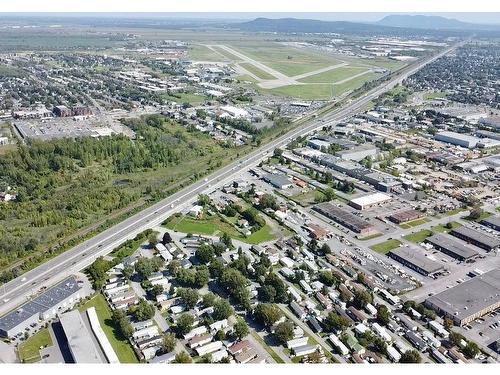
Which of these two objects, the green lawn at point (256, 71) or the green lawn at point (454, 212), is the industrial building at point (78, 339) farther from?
the green lawn at point (256, 71)

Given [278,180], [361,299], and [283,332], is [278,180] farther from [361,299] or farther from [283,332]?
[283,332]

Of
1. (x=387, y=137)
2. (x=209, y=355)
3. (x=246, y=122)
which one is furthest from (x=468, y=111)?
(x=209, y=355)

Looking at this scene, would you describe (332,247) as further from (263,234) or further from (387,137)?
(387,137)

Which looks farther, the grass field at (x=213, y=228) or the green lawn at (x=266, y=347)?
the grass field at (x=213, y=228)

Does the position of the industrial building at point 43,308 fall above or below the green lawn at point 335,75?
above

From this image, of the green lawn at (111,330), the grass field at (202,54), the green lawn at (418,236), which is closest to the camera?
the green lawn at (111,330)

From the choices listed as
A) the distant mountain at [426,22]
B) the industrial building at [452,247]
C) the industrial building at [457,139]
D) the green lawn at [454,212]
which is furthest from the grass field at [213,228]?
the distant mountain at [426,22]

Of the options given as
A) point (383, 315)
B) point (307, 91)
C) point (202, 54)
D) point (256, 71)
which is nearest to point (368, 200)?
point (383, 315)

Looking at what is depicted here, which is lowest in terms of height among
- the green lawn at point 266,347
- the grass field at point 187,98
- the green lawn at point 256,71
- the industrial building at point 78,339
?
the grass field at point 187,98
